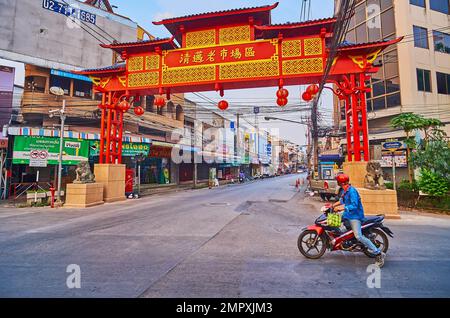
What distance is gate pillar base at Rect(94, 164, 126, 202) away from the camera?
13211 millimetres

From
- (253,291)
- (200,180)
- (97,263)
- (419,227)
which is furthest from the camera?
(200,180)

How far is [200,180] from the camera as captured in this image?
33.2 meters

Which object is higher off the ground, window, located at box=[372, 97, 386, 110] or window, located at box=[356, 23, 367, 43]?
window, located at box=[356, 23, 367, 43]

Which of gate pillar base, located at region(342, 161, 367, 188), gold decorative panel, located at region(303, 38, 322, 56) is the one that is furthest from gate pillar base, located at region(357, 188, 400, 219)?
gold decorative panel, located at region(303, 38, 322, 56)

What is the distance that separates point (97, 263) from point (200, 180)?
94.2ft

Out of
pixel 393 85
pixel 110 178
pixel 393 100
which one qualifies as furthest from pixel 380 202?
pixel 393 85

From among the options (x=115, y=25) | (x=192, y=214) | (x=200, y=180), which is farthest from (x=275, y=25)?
(x=200, y=180)

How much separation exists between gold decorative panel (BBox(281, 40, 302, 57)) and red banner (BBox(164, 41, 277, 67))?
0.41 metres

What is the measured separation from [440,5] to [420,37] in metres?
3.73

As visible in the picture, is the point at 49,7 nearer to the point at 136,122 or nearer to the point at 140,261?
the point at 136,122

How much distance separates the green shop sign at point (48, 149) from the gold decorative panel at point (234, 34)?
12068 mm

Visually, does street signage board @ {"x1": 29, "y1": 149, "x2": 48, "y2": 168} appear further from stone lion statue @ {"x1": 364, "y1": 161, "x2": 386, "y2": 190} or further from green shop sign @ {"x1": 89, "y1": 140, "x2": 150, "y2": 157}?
stone lion statue @ {"x1": 364, "y1": 161, "x2": 386, "y2": 190}

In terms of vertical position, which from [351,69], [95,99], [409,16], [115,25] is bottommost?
[351,69]

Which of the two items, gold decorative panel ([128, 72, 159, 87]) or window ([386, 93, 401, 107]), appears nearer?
gold decorative panel ([128, 72, 159, 87])
